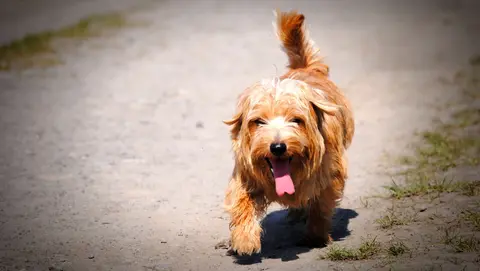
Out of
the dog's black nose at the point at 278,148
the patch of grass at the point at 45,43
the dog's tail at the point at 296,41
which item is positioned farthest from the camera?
the patch of grass at the point at 45,43

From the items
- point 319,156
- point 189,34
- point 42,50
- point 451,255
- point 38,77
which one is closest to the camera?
point 451,255

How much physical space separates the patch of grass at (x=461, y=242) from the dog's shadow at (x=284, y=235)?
91 centimetres

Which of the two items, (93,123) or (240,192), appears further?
(93,123)

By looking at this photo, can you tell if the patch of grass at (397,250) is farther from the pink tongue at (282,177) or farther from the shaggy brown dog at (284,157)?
the pink tongue at (282,177)

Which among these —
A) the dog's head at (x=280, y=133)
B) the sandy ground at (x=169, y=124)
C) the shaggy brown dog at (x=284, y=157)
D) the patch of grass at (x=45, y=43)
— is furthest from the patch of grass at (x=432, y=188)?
the patch of grass at (x=45, y=43)

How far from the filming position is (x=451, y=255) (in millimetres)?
5172

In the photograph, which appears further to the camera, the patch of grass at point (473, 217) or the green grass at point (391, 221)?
the green grass at point (391, 221)

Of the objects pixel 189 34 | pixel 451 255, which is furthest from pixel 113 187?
pixel 189 34

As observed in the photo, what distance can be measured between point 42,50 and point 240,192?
31.8 feet

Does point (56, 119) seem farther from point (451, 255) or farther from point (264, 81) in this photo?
point (451, 255)

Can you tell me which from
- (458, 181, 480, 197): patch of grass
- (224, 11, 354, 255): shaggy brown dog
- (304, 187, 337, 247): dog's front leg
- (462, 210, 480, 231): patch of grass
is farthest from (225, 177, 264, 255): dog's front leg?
(458, 181, 480, 197): patch of grass

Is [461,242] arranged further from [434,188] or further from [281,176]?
[434,188]

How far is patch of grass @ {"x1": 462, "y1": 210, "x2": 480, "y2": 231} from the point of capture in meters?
5.81

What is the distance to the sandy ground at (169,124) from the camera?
242 inches
